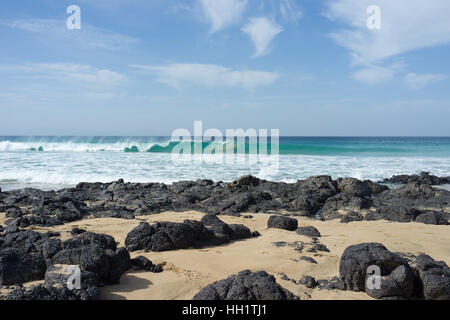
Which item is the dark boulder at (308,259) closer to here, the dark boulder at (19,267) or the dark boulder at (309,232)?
the dark boulder at (309,232)

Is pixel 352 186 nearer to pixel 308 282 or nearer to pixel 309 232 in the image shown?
pixel 309 232

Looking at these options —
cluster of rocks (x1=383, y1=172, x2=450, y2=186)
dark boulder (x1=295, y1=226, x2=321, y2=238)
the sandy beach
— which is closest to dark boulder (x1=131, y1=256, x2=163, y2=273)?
the sandy beach

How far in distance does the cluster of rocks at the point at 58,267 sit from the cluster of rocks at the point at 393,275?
2630 mm

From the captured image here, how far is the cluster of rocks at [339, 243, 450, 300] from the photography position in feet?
13.0

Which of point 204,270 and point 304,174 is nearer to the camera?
point 204,270

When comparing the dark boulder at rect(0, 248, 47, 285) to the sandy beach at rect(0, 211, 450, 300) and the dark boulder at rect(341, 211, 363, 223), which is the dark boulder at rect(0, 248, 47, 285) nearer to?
the sandy beach at rect(0, 211, 450, 300)

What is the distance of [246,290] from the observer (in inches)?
153

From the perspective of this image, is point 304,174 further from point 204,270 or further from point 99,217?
point 204,270

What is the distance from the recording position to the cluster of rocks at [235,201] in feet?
31.1

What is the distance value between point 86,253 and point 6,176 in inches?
706
